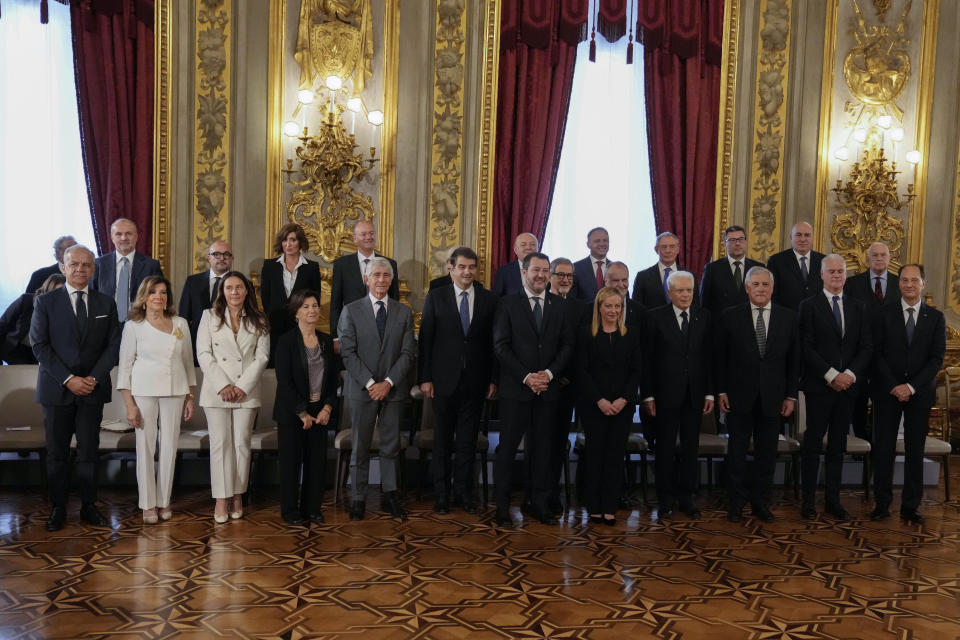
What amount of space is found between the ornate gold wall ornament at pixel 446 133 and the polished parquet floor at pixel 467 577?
296 centimetres

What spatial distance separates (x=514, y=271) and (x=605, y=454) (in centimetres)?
160

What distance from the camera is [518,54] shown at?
26.6 feet

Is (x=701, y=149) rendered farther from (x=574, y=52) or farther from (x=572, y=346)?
(x=572, y=346)

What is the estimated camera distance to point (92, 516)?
5.19 metres

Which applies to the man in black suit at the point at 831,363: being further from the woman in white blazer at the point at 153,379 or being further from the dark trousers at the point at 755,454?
the woman in white blazer at the point at 153,379

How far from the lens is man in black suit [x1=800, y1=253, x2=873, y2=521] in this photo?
5660 millimetres

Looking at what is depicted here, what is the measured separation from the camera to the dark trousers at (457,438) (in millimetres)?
5668

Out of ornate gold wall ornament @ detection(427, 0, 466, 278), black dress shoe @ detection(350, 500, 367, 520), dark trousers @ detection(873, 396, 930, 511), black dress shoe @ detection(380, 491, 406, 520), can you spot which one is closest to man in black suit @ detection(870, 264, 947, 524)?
dark trousers @ detection(873, 396, 930, 511)

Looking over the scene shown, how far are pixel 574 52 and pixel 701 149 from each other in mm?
1494

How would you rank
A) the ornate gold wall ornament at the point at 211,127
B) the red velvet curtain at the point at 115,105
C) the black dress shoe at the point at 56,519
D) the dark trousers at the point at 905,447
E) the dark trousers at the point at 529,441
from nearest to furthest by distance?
the black dress shoe at the point at 56,519 < the dark trousers at the point at 529,441 < the dark trousers at the point at 905,447 < the red velvet curtain at the point at 115,105 < the ornate gold wall ornament at the point at 211,127

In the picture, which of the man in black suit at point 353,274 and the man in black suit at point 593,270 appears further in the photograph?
the man in black suit at point 593,270

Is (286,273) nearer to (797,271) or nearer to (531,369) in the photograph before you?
(531,369)

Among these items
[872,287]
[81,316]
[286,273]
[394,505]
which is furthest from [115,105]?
[872,287]

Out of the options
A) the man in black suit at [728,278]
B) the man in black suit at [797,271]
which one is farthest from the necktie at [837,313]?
the man in black suit at [797,271]
